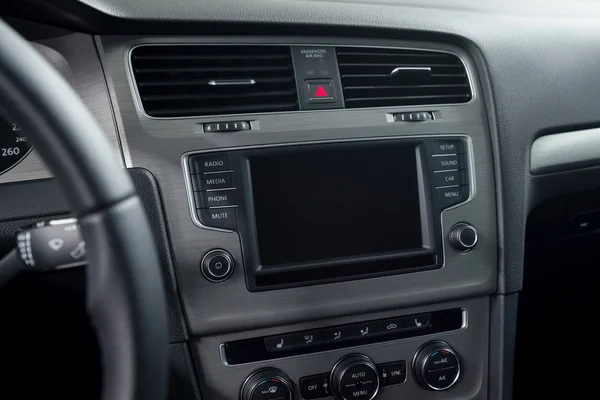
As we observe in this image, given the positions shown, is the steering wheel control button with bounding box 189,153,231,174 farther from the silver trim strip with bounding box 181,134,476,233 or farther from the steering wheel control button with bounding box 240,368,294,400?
the steering wheel control button with bounding box 240,368,294,400

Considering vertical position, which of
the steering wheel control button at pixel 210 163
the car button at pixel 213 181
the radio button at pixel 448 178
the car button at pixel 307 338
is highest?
the steering wheel control button at pixel 210 163

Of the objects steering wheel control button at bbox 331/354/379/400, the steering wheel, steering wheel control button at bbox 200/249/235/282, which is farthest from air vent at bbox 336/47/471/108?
the steering wheel

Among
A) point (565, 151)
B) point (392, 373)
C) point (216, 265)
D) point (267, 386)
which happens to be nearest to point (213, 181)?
point (216, 265)

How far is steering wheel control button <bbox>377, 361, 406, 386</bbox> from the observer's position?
123 centimetres

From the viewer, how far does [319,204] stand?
1.12 m

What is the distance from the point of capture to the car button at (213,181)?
108 centimetres

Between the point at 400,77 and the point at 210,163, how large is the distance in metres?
0.36

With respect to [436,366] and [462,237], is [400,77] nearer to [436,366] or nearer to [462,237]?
[462,237]

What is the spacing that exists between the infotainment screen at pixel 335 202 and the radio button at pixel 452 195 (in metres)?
0.05

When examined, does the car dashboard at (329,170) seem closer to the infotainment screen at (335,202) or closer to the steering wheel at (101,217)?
the infotainment screen at (335,202)

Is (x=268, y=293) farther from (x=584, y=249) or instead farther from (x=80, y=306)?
(x=584, y=249)

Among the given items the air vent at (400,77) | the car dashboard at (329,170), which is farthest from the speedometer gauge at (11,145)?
the air vent at (400,77)

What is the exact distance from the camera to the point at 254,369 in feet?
3.79

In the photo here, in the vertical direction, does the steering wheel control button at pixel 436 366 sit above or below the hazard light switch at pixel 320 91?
below
